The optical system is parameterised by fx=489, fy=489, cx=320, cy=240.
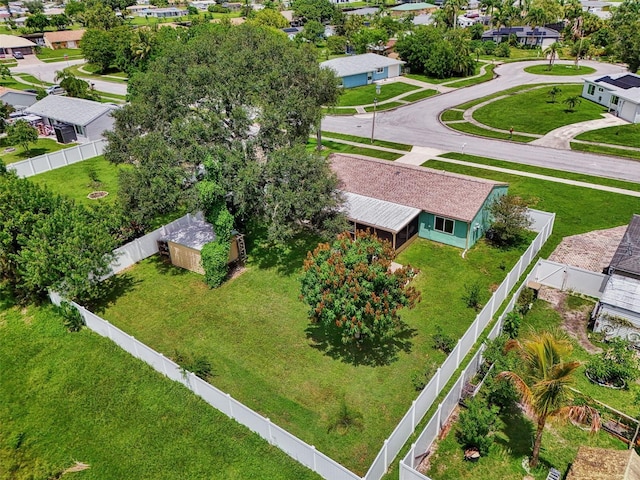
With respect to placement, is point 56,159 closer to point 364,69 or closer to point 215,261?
point 215,261

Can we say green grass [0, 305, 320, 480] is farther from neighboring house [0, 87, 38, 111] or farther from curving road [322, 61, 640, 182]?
neighboring house [0, 87, 38, 111]

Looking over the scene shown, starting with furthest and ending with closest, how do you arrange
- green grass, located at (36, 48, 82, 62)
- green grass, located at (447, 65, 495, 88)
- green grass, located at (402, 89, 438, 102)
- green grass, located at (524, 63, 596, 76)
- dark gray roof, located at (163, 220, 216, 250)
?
green grass, located at (36, 48, 82, 62)
green grass, located at (524, 63, 596, 76)
green grass, located at (447, 65, 495, 88)
green grass, located at (402, 89, 438, 102)
dark gray roof, located at (163, 220, 216, 250)

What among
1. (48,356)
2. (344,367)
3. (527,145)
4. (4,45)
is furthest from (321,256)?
(4,45)

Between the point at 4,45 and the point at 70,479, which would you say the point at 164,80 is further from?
the point at 4,45

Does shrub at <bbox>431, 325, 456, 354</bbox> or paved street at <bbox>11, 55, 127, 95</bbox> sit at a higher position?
paved street at <bbox>11, 55, 127, 95</bbox>

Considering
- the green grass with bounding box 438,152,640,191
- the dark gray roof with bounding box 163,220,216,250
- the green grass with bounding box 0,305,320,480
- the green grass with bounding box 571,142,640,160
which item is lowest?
the green grass with bounding box 0,305,320,480

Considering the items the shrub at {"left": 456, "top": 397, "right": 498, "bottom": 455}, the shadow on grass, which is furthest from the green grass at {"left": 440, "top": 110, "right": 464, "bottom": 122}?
the shrub at {"left": 456, "top": 397, "right": 498, "bottom": 455}

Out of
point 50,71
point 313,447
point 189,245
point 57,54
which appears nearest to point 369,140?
point 189,245
